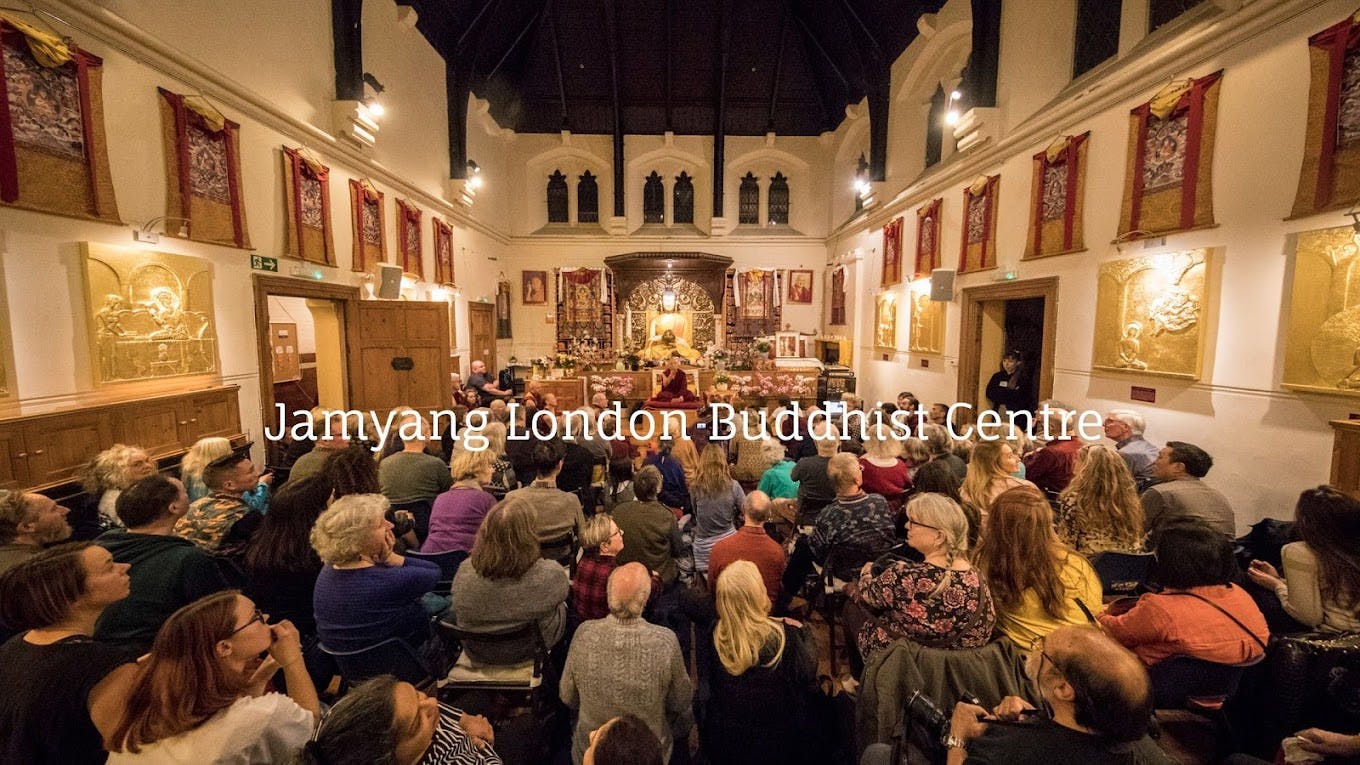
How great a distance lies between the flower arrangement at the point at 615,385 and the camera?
10.2 meters

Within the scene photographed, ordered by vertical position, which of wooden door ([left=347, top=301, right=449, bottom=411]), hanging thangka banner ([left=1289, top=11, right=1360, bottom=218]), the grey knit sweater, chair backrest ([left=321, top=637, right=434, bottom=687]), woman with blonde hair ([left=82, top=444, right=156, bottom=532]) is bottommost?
chair backrest ([left=321, top=637, right=434, bottom=687])

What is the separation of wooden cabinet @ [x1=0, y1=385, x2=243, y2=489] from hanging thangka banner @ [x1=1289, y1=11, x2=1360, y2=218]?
8274 millimetres

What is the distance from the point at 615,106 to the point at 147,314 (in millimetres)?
11096

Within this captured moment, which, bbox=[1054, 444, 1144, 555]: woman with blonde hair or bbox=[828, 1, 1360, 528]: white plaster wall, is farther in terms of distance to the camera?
bbox=[828, 1, 1360, 528]: white plaster wall

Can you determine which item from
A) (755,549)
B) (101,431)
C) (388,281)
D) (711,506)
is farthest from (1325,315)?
(388,281)

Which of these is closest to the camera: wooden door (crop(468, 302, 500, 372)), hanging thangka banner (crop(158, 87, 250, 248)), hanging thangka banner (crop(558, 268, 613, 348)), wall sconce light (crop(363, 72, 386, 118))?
hanging thangka banner (crop(158, 87, 250, 248))

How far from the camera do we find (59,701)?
137 cm

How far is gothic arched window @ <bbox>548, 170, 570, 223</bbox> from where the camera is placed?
14.5m

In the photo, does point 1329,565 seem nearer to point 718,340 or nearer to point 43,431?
point 43,431

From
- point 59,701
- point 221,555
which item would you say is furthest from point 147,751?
point 221,555

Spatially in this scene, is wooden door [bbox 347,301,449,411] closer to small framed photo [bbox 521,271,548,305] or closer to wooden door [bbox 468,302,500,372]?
wooden door [bbox 468,302,500,372]

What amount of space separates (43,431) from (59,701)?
3.33 m

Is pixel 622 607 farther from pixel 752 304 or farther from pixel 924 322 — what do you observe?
pixel 752 304

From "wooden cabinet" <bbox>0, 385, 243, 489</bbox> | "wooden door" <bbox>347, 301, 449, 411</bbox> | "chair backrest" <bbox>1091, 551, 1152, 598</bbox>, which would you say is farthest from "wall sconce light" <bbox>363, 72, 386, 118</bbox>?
"chair backrest" <bbox>1091, 551, 1152, 598</bbox>
